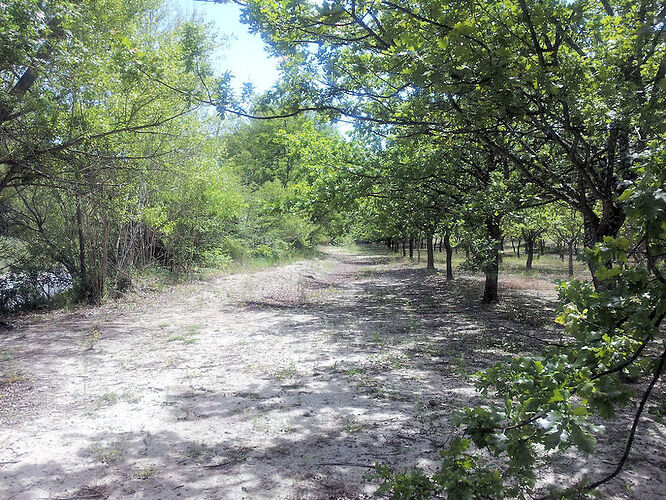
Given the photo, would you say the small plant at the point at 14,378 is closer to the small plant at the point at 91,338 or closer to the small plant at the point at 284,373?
the small plant at the point at 91,338

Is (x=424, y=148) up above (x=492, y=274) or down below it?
above

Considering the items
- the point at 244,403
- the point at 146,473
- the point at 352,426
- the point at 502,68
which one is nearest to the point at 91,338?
the point at 244,403

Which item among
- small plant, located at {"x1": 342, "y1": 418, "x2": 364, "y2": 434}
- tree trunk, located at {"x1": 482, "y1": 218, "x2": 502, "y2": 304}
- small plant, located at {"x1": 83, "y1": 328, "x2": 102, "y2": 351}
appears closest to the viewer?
small plant, located at {"x1": 342, "y1": 418, "x2": 364, "y2": 434}

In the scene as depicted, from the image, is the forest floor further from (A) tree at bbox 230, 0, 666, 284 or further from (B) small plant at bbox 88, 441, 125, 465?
(A) tree at bbox 230, 0, 666, 284

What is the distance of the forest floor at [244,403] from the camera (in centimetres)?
329

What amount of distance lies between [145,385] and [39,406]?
3.75 feet

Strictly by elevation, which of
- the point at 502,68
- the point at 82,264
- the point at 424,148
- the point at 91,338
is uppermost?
the point at 424,148

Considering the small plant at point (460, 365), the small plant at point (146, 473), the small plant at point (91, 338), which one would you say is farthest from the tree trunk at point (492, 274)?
the small plant at point (146, 473)

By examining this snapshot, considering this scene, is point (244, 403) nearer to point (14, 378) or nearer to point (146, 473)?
point (146, 473)

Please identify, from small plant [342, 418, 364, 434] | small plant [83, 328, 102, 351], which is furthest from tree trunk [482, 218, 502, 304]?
small plant [83, 328, 102, 351]

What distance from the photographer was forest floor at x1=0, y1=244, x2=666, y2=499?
3289 millimetres

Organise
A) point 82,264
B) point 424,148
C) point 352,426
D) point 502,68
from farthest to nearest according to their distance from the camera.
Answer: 1. point 82,264
2. point 424,148
3. point 352,426
4. point 502,68

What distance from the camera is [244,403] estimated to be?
4.87m

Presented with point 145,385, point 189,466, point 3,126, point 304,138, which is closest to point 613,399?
point 189,466
